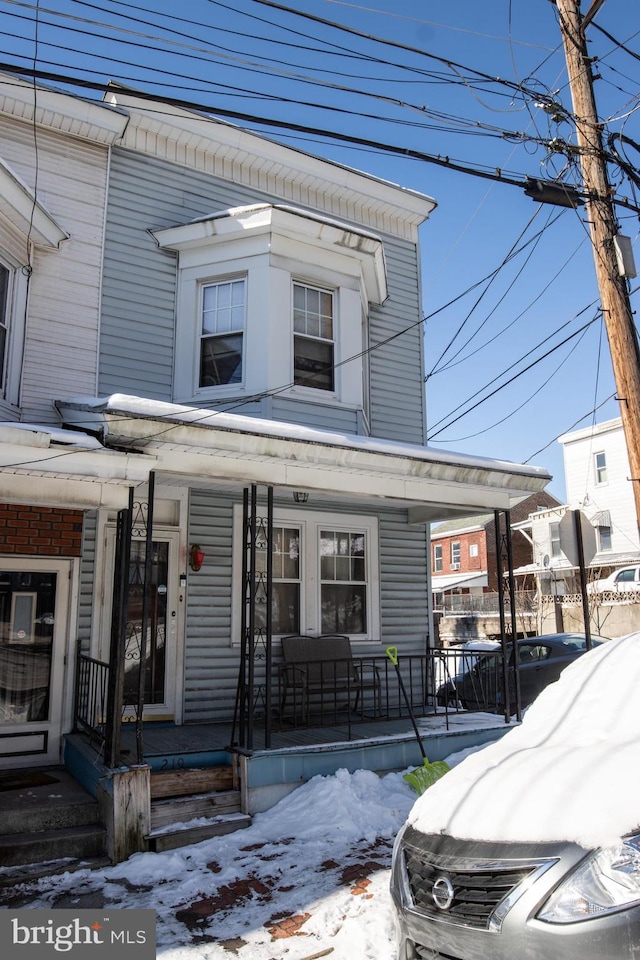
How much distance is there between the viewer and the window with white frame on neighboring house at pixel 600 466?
3069 centimetres

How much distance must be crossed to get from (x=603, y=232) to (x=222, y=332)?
4.75 meters

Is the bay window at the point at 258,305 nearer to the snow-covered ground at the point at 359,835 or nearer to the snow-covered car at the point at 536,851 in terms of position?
the snow-covered ground at the point at 359,835

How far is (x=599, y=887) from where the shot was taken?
2531 millimetres

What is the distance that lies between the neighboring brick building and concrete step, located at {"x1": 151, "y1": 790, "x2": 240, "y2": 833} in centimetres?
2889

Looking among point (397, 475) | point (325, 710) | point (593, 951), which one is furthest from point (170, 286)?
point (593, 951)

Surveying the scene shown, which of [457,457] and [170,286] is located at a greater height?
[170,286]

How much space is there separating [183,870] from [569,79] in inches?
341

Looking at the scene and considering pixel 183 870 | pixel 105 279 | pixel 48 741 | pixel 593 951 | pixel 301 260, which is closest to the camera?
pixel 593 951

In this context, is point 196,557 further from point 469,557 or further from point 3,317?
point 469,557

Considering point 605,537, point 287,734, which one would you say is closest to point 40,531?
point 287,734

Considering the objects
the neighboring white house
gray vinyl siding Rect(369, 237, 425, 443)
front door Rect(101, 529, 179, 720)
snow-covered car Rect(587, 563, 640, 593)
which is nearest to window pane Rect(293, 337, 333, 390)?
gray vinyl siding Rect(369, 237, 425, 443)

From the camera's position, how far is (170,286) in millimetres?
9312

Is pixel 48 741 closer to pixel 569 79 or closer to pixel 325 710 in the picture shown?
pixel 325 710

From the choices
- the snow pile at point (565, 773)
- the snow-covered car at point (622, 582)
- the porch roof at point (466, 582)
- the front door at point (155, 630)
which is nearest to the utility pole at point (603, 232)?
the snow pile at point (565, 773)
